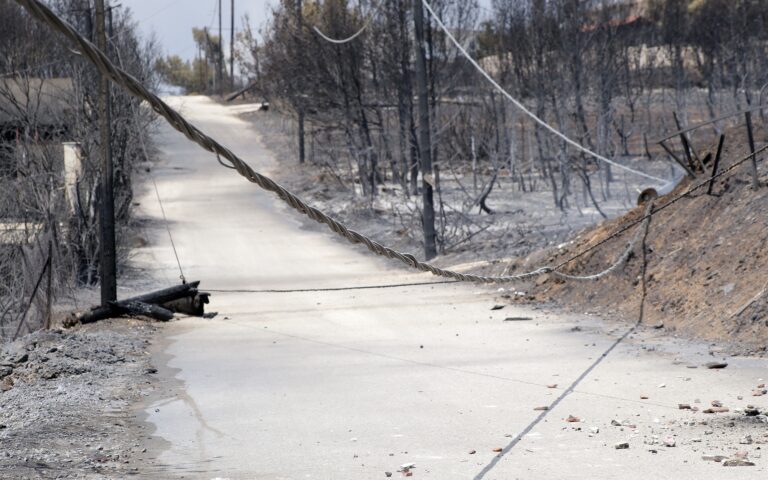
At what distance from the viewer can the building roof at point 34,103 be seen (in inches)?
755

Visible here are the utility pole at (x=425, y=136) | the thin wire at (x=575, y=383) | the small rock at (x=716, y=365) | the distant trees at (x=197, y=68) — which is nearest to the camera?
the thin wire at (x=575, y=383)

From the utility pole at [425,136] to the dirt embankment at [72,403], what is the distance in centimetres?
967

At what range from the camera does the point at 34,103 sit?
21438mm

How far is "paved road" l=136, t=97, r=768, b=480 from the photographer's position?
641 cm

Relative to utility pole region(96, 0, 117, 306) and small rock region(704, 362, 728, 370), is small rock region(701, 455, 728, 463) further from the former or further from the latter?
utility pole region(96, 0, 117, 306)

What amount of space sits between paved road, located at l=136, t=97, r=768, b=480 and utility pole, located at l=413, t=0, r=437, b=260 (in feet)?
16.0

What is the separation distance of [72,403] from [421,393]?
2788 mm

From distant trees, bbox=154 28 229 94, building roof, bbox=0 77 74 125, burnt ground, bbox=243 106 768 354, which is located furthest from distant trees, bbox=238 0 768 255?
distant trees, bbox=154 28 229 94

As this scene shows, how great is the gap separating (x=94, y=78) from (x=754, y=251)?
14.3 m

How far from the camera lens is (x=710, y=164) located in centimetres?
1333

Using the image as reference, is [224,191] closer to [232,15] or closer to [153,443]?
[153,443]

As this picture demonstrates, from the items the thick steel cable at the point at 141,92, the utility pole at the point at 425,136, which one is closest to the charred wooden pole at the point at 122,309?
the thick steel cable at the point at 141,92

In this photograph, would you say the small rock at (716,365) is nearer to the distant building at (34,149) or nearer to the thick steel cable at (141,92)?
the thick steel cable at (141,92)

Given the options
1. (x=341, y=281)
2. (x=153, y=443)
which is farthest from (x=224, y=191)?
(x=153, y=443)
